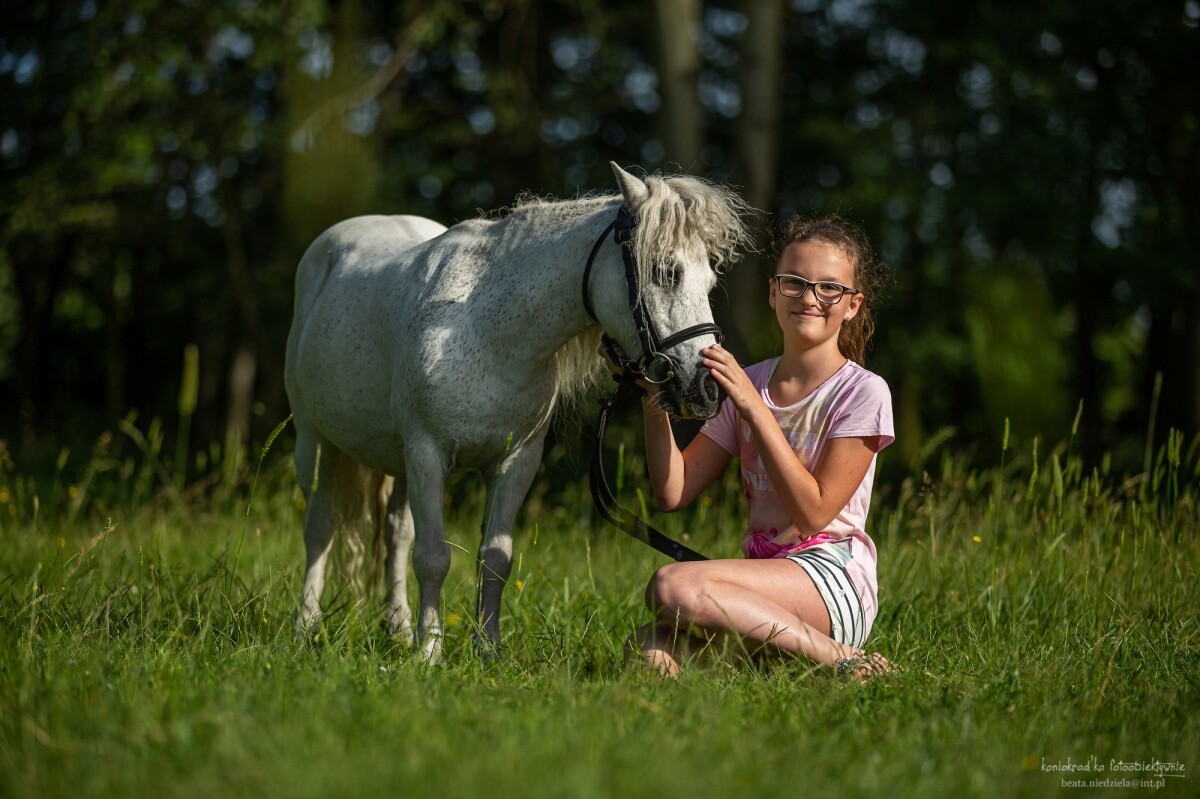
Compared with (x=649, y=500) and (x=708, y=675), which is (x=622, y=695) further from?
(x=649, y=500)

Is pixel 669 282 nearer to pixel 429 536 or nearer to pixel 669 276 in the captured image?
pixel 669 276

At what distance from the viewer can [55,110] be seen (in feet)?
44.7

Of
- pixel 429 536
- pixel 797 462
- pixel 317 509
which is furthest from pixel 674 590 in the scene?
pixel 317 509

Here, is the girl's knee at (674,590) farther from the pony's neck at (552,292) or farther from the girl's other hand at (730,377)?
the pony's neck at (552,292)

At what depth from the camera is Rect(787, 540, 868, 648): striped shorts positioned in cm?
332

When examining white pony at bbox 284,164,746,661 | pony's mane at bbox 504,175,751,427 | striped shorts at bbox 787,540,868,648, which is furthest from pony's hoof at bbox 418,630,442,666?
striped shorts at bbox 787,540,868,648

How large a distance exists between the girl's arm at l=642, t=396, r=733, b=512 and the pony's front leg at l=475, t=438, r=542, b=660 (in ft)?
1.46

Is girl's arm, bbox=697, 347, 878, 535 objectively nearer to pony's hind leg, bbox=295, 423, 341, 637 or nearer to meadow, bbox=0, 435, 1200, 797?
meadow, bbox=0, 435, 1200, 797

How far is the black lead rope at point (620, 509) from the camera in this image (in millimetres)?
3490

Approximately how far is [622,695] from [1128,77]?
36.0 feet

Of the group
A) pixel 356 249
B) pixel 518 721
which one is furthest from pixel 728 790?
pixel 356 249

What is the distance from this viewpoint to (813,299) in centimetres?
341

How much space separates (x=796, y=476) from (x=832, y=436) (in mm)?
225

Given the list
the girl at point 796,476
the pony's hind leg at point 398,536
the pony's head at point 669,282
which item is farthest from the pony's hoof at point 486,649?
the pony's head at point 669,282
